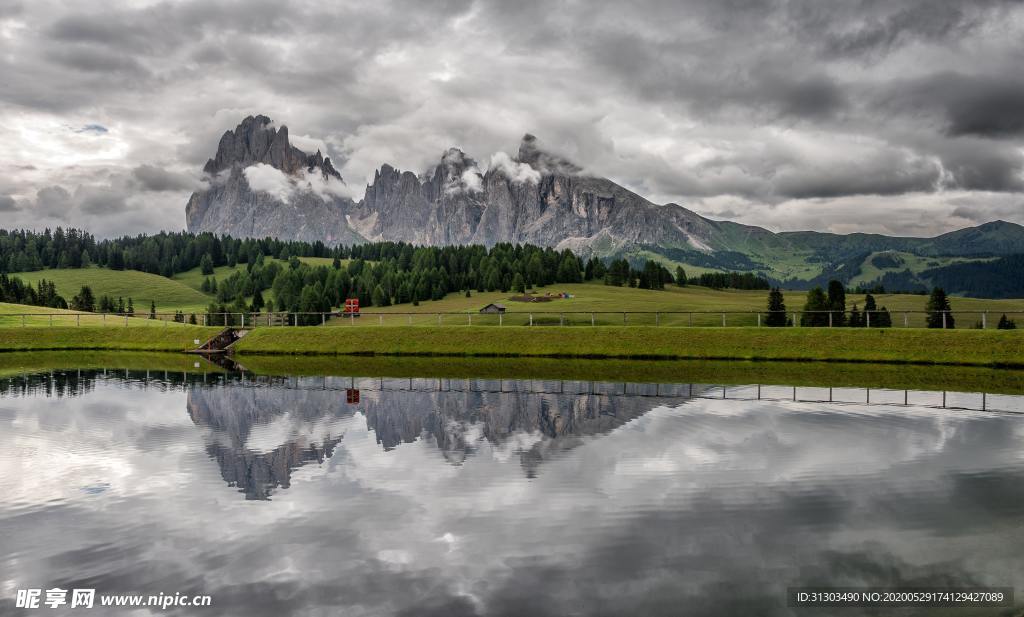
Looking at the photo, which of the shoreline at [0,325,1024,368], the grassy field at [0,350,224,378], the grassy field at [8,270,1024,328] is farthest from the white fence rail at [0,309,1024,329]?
the grassy field at [0,350,224,378]

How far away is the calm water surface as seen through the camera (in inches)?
535

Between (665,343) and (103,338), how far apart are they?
69.6 m

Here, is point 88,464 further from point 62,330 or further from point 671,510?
point 62,330

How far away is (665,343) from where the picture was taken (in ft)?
219

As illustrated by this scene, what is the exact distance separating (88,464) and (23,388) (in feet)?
91.6

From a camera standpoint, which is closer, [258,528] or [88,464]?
[258,528]

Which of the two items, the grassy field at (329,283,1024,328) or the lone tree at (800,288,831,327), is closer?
the lone tree at (800,288,831,327)

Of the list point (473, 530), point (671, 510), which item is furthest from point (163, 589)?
point (671, 510)

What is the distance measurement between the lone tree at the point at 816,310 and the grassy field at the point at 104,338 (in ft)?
256

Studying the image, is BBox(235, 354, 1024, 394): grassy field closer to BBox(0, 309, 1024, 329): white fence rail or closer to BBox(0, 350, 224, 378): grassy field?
BBox(0, 350, 224, 378): grassy field

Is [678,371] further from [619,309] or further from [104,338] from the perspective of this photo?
[619,309]

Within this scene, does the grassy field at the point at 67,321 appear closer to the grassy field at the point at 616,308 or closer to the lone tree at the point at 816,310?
the grassy field at the point at 616,308

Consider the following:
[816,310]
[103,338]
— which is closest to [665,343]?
[816,310]

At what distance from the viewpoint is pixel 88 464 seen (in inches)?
930
